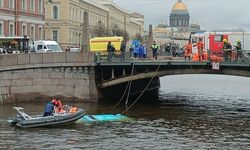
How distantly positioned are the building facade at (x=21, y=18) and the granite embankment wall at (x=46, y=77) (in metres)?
26.9

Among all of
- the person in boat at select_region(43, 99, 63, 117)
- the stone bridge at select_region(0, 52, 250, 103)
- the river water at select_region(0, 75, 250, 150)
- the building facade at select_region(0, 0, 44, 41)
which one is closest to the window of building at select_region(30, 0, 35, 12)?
the building facade at select_region(0, 0, 44, 41)

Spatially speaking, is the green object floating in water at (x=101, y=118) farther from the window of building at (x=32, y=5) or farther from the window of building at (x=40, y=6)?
the window of building at (x=40, y=6)

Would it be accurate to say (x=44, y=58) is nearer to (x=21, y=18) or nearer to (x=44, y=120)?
(x=44, y=120)

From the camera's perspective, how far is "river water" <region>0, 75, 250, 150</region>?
26592 millimetres

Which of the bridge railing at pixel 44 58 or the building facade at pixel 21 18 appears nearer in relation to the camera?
the bridge railing at pixel 44 58

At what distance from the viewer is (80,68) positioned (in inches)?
1683

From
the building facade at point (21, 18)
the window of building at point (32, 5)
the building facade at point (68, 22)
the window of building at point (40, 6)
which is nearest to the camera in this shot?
the building facade at point (21, 18)

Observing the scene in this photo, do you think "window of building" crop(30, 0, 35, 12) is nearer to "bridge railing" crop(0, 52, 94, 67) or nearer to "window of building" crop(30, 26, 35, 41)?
"window of building" crop(30, 26, 35, 41)

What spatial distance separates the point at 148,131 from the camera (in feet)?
99.7

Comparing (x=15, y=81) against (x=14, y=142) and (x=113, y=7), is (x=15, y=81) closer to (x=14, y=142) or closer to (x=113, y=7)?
(x=14, y=142)

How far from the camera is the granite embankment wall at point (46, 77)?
41.6 metres

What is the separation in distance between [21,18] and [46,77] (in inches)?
1246

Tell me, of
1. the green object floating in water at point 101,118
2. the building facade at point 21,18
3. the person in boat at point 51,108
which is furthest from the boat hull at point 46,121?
the building facade at point 21,18

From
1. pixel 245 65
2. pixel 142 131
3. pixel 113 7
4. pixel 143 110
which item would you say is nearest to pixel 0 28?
pixel 143 110
